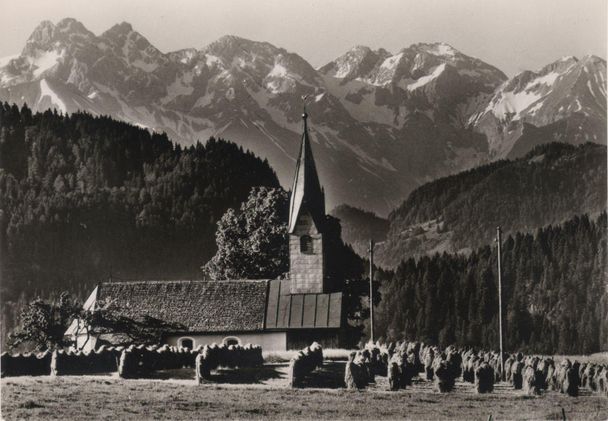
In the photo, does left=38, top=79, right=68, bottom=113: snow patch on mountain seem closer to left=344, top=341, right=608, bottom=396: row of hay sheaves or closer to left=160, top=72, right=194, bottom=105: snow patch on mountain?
left=160, top=72, right=194, bottom=105: snow patch on mountain

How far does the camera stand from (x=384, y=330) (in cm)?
12269

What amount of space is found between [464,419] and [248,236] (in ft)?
122

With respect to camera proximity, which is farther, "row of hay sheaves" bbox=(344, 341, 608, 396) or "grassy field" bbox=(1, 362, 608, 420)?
"row of hay sheaves" bbox=(344, 341, 608, 396)

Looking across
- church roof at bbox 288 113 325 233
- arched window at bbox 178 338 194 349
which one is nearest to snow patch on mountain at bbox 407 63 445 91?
church roof at bbox 288 113 325 233

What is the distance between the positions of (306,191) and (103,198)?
80.1 m

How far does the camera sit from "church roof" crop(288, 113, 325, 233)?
56.5m

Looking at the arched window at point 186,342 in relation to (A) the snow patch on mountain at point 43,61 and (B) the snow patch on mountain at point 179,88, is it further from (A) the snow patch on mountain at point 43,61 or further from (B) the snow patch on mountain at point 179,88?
(B) the snow patch on mountain at point 179,88

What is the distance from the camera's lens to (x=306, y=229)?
56.1 metres

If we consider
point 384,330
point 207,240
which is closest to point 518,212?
point 384,330

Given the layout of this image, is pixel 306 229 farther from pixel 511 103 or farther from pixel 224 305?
pixel 511 103

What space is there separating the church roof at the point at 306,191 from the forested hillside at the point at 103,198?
5033 centimetres

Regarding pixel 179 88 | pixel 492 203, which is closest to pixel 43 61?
pixel 179 88

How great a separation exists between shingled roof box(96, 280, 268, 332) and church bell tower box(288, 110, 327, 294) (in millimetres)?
2328

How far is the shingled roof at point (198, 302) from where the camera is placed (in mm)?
53562
